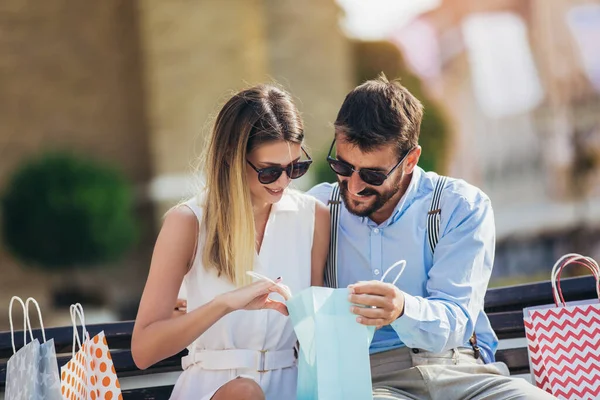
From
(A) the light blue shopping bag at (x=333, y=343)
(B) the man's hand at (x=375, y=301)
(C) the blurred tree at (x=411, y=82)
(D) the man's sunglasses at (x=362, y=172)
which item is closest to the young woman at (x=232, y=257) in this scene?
(D) the man's sunglasses at (x=362, y=172)

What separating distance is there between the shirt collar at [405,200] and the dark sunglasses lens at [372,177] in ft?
0.49

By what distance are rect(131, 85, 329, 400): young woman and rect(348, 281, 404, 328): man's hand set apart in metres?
0.41

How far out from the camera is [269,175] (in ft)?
10.5

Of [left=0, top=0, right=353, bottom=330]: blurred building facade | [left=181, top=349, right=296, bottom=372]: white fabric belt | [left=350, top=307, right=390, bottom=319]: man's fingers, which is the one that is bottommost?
[left=181, top=349, right=296, bottom=372]: white fabric belt

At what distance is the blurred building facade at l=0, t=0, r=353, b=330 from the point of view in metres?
10.5

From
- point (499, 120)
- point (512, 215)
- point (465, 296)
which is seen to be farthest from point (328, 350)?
point (499, 120)

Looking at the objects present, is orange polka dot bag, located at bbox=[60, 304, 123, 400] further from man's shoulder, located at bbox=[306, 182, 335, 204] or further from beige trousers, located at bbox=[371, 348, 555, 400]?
man's shoulder, located at bbox=[306, 182, 335, 204]

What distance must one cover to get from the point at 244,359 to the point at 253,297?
36cm

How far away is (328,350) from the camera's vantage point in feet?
9.58

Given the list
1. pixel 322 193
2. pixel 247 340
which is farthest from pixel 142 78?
pixel 247 340

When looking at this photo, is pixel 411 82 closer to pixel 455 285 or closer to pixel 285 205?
pixel 285 205

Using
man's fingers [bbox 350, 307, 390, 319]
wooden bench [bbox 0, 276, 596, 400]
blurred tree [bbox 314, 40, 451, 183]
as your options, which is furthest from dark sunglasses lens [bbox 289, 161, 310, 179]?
blurred tree [bbox 314, 40, 451, 183]

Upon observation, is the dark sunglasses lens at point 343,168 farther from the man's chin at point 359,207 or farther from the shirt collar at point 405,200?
the shirt collar at point 405,200

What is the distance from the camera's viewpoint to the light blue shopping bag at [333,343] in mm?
2904
